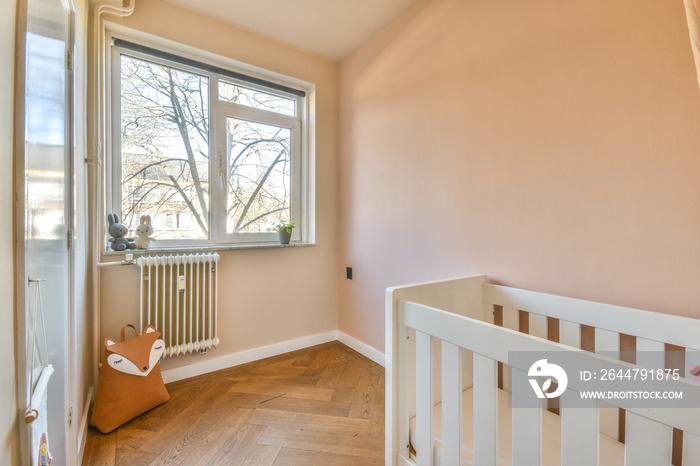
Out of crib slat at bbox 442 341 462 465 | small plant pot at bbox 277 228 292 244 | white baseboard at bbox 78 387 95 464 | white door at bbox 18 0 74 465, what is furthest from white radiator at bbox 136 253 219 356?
crib slat at bbox 442 341 462 465

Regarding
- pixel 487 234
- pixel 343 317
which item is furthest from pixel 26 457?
pixel 343 317

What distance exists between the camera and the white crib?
596mm

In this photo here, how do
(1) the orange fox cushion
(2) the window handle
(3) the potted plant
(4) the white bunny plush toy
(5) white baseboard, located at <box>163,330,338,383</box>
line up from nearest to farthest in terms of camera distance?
(1) the orange fox cushion < (4) the white bunny plush toy < (5) white baseboard, located at <box>163,330,338,383</box> < (2) the window handle < (3) the potted plant

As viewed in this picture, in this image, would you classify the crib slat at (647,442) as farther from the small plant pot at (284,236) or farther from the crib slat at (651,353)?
the small plant pot at (284,236)

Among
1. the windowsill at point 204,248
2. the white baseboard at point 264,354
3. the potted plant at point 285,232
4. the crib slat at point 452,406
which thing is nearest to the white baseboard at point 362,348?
the white baseboard at point 264,354

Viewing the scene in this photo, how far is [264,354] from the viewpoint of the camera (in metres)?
2.25

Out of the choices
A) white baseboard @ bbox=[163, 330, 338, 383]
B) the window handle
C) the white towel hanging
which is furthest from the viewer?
the window handle

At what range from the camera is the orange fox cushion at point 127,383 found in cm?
145

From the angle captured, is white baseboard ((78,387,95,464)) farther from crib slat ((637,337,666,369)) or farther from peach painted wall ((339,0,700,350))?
crib slat ((637,337,666,369))

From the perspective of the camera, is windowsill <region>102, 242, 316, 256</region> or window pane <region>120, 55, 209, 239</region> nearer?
windowsill <region>102, 242, 316, 256</region>

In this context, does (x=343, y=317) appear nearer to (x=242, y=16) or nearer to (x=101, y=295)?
(x=101, y=295)

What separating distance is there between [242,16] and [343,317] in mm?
2382

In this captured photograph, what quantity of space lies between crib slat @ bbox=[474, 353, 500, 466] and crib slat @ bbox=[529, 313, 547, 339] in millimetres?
594

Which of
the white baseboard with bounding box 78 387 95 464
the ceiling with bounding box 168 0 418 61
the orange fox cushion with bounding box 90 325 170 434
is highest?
the ceiling with bounding box 168 0 418 61
